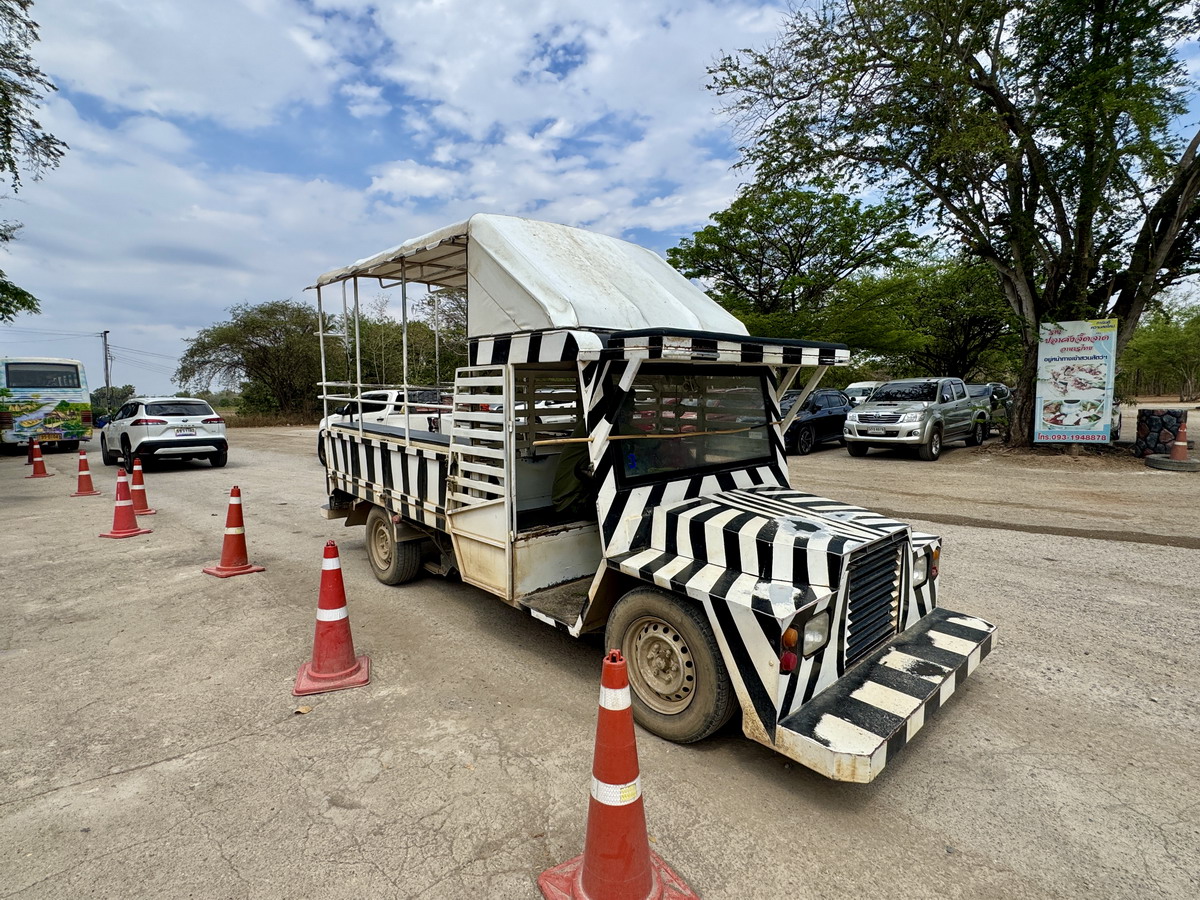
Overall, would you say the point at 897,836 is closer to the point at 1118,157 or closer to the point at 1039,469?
the point at 1039,469

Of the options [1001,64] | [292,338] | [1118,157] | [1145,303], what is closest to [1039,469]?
[1145,303]

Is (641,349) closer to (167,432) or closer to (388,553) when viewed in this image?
(388,553)

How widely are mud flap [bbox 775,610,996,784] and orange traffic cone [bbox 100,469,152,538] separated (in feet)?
27.3

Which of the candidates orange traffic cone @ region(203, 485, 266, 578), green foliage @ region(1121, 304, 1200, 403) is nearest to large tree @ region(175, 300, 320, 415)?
orange traffic cone @ region(203, 485, 266, 578)

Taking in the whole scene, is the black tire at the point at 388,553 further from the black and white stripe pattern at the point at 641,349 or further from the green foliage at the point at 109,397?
the green foliage at the point at 109,397

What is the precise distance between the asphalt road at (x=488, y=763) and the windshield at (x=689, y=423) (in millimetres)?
1466

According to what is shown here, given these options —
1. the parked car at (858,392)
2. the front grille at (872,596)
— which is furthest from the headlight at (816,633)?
the parked car at (858,392)

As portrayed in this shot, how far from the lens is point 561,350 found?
11.1ft

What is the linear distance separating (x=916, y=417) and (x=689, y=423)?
11828 mm

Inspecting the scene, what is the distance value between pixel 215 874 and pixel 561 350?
8.78 ft

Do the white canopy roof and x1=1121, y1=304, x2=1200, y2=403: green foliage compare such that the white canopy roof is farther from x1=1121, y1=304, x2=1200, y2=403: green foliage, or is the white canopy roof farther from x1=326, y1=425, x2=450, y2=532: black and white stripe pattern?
x1=1121, y1=304, x2=1200, y2=403: green foliage

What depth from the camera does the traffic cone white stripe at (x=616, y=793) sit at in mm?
2086

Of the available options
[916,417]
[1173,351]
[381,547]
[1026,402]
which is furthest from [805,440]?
[1173,351]

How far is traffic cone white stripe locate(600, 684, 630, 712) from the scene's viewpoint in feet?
6.78
